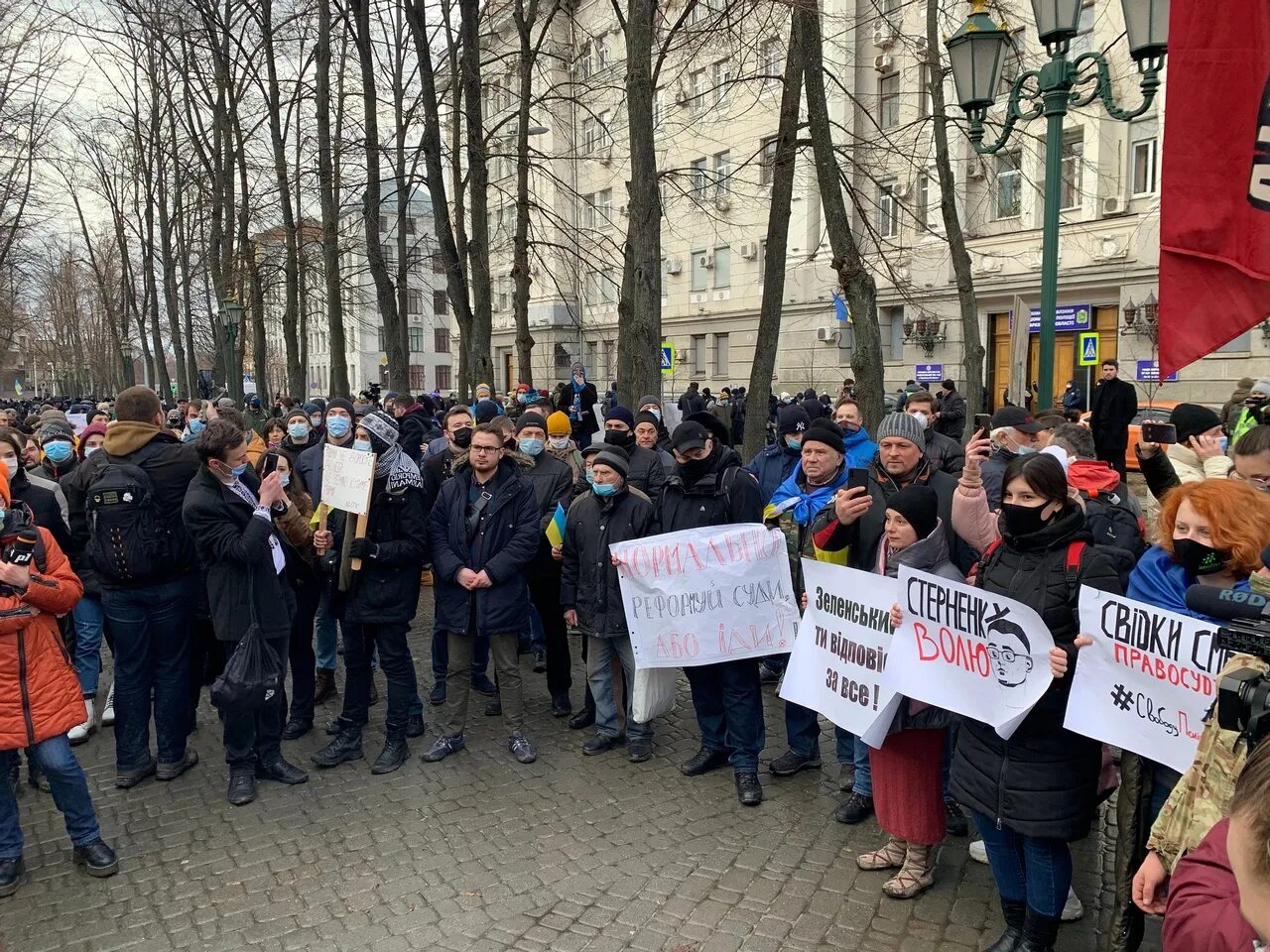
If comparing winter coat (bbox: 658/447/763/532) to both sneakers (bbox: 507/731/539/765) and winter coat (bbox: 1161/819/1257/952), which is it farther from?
winter coat (bbox: 1161/819/1257/952)

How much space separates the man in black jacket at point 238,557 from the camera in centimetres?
512

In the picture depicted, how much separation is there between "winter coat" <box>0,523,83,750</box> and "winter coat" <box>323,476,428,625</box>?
1.59 meters

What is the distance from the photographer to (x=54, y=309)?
5934 centimetres

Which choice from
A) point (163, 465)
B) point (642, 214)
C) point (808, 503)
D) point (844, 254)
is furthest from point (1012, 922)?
point (642, 214)

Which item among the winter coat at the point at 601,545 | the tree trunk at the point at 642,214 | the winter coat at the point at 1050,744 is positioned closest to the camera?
the winter coat at the point at 1050,744

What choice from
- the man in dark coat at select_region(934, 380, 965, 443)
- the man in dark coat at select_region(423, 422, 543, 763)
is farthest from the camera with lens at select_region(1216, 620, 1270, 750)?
the man in dark coat at select_region(934, 380, 965, 443)

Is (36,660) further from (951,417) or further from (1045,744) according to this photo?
(951,417)

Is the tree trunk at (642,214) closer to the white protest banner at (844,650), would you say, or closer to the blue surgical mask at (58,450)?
the blue surgical mask at (58,450)

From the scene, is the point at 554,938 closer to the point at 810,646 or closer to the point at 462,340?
the point at 810,646

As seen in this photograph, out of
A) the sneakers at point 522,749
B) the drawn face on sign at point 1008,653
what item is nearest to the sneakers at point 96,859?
the sneakers at point 522,749

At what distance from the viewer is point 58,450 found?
732 cm

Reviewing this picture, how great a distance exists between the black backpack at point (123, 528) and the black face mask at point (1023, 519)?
14.9ft

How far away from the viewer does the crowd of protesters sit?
349 cm

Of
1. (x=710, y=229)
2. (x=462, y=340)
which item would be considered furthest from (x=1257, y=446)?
(x=710, y=229)
